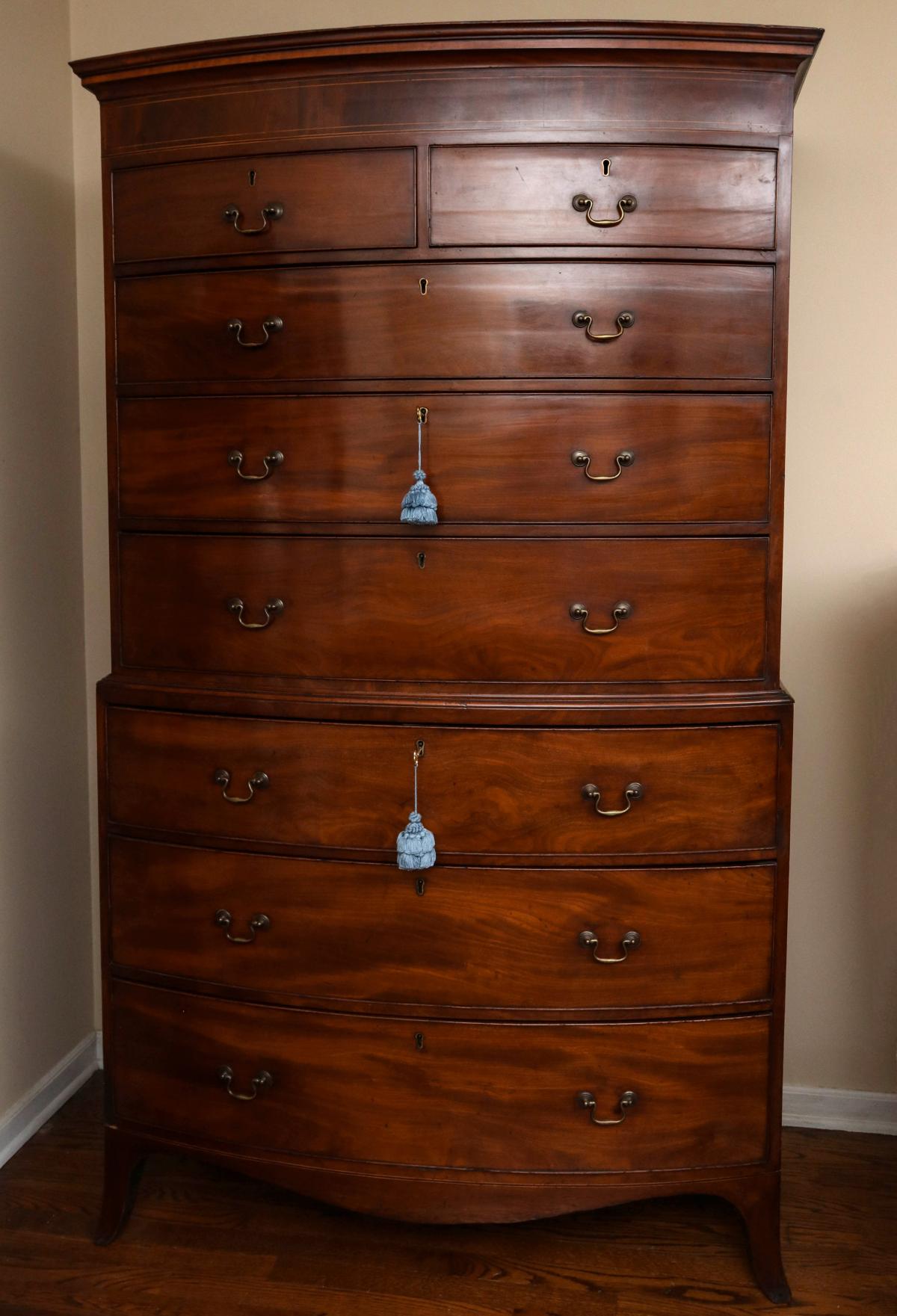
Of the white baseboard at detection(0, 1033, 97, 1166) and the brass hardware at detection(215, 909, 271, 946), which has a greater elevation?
the brass hardware at detection(215, 909, 271, 946)

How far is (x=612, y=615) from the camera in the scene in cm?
191

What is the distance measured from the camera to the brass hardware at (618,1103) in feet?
6.49

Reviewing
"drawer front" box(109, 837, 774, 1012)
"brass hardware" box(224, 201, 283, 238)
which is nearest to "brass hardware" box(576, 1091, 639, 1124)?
"drawer front" box(109, 837, 774, 1012)

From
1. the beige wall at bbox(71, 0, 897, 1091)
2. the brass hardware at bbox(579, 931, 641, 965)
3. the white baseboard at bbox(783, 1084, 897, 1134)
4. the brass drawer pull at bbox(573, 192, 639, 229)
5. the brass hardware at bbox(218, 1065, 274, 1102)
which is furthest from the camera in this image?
the white baseboard at bbox(783, 1084, 897, 1134)

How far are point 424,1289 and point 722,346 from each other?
1668 mm

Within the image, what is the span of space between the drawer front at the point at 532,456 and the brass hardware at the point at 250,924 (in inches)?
26.8

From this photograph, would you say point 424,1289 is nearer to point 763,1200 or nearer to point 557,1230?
point 557,1230

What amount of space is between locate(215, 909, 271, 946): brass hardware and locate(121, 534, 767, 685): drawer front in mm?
425

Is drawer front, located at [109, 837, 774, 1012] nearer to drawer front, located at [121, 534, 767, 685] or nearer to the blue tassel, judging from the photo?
drawer front, located at [121, 534, 767, 685]

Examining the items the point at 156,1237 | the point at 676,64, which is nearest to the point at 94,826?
the point at 156,1237

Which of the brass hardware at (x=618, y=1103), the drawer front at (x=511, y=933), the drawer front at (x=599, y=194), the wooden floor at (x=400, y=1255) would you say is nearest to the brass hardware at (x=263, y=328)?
the drawer front at (x=599, y=194)

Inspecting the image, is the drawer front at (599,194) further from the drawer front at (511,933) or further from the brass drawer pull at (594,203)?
the drawer front at (511,933)

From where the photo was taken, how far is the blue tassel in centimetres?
186

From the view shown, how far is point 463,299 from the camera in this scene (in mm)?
1868
